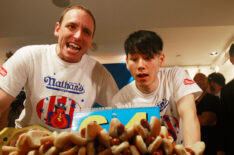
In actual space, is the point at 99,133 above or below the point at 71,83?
below

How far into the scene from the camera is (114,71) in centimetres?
274

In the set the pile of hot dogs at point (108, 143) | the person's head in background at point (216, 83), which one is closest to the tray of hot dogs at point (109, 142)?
the pile of hot dogs at point (108, 143)

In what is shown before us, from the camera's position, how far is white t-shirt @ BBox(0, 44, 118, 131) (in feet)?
3.15

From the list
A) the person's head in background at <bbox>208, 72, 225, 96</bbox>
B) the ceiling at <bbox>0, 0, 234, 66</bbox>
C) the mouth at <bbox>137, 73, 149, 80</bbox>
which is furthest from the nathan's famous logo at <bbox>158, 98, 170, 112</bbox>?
the ceiling at <bbox>0, 0, 234, 66</bbox>

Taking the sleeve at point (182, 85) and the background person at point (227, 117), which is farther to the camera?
the background person at point (227, 117)

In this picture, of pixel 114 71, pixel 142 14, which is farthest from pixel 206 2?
pixel 114 71

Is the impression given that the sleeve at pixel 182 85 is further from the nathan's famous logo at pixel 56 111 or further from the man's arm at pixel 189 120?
the nathan's famous logo at pixel 56 111

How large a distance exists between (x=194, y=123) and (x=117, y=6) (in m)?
2.20

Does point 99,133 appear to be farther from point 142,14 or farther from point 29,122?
point 142,14

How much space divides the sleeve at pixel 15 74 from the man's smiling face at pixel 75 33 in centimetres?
22

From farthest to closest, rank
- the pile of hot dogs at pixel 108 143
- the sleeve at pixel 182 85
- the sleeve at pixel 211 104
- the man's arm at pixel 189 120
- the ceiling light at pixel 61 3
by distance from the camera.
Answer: the ceiling light at pixel 61 3 → the sleeve at pixel 211 104 → the sleeve at pixel 182 85 → the man's arm at pixel 189 120 → the pile of hot dogs at pixel 108 143

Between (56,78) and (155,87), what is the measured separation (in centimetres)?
58

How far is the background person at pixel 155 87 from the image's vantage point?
0.87 m

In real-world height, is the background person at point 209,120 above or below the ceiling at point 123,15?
below
